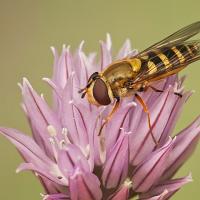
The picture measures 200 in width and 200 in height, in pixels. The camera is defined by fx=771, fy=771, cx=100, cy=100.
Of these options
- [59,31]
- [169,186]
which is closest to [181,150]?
[169,186]

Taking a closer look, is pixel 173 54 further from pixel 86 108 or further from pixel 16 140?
pixel 16 140

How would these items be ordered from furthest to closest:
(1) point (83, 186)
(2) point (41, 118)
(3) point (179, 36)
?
(3) point (179, 36)
(2) point (41, 118)
(1) point (83, 186)

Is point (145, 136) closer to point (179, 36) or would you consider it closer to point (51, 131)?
point (51, 131)

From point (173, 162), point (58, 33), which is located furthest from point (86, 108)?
point (58, 33)

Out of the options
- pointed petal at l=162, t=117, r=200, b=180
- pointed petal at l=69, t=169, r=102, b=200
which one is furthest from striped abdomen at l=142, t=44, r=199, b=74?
pointed petal at l=69, t=169, r=102, b=200

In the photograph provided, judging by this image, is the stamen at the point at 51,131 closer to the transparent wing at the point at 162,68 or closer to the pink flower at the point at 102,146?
the pink flower at the point at 102,146
